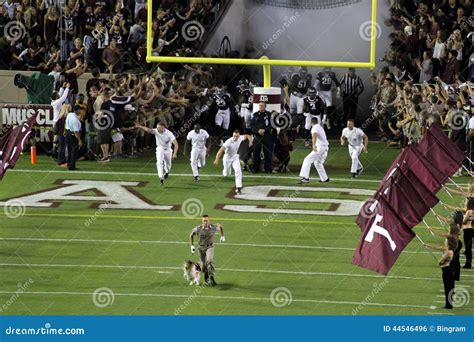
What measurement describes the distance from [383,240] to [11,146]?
9.09m

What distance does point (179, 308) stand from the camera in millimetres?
22562

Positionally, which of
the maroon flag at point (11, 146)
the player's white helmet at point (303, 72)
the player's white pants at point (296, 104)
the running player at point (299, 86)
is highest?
the maroon flag at point (11, 146)

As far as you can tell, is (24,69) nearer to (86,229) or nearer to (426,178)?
(86,229)

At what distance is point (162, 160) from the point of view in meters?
32.2

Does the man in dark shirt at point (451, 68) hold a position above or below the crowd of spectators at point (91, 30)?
below

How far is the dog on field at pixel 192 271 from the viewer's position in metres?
23.8

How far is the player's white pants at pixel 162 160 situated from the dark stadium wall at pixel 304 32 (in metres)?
4.08

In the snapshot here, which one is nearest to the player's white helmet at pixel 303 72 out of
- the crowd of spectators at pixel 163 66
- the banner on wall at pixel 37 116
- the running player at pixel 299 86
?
the running player at pixel 299 86

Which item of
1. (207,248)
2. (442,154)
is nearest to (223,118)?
(207,248)

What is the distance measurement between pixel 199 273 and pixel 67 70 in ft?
47.5

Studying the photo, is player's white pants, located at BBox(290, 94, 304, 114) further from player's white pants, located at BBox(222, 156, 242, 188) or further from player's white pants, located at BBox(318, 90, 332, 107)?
player's white pants, located at BBox(222, 156, 242, 188)

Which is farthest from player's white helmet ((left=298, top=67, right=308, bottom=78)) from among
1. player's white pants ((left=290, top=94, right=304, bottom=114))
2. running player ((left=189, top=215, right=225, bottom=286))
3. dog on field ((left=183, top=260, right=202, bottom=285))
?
dog on field ((left=183, top=260, right=202, bottom=285))

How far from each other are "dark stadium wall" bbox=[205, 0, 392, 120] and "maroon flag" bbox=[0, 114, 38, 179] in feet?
30.3

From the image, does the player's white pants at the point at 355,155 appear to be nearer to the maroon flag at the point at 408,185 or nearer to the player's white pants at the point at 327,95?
the player's white pants at the point at 327,95
